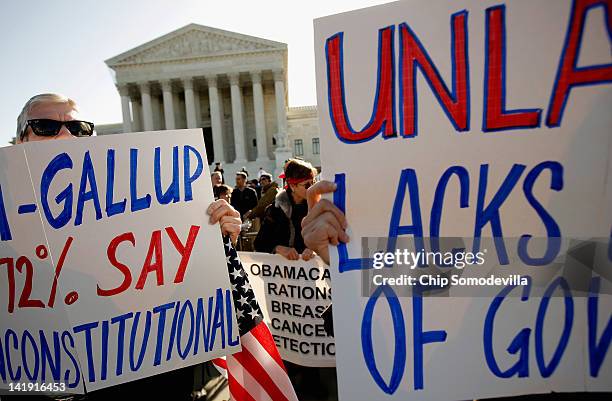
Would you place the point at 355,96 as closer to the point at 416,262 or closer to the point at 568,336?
the point at 416,262

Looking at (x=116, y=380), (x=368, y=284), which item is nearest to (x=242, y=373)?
(x=116, y=380)

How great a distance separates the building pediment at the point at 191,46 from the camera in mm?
31719

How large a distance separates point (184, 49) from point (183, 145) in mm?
34505

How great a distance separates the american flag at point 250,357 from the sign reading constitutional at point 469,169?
572 millimetres

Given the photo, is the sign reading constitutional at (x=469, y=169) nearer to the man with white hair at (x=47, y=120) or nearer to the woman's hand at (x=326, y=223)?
the woman's hand at (x=326, y=223)

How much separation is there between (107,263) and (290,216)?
150 centimetres

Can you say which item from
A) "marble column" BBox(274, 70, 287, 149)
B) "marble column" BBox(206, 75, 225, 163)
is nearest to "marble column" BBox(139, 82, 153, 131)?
"marble column" BBox(206, 75, 225, 163)

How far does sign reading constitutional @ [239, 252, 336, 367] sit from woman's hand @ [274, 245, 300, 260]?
3 centimetres

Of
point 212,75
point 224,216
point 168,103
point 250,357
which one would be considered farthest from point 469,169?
point 168,103

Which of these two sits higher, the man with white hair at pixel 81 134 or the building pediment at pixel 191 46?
the building pediment at pixel 191 46

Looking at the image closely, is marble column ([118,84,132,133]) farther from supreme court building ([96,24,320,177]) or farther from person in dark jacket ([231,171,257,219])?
person in dark jacket ([231,171,257,219])

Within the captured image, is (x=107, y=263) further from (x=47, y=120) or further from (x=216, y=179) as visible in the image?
(x=216, y=179)

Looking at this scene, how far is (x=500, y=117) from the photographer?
3.11 ft

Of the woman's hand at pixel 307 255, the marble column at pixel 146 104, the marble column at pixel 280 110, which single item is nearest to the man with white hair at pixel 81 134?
the woman's hand at pixel 307 255
